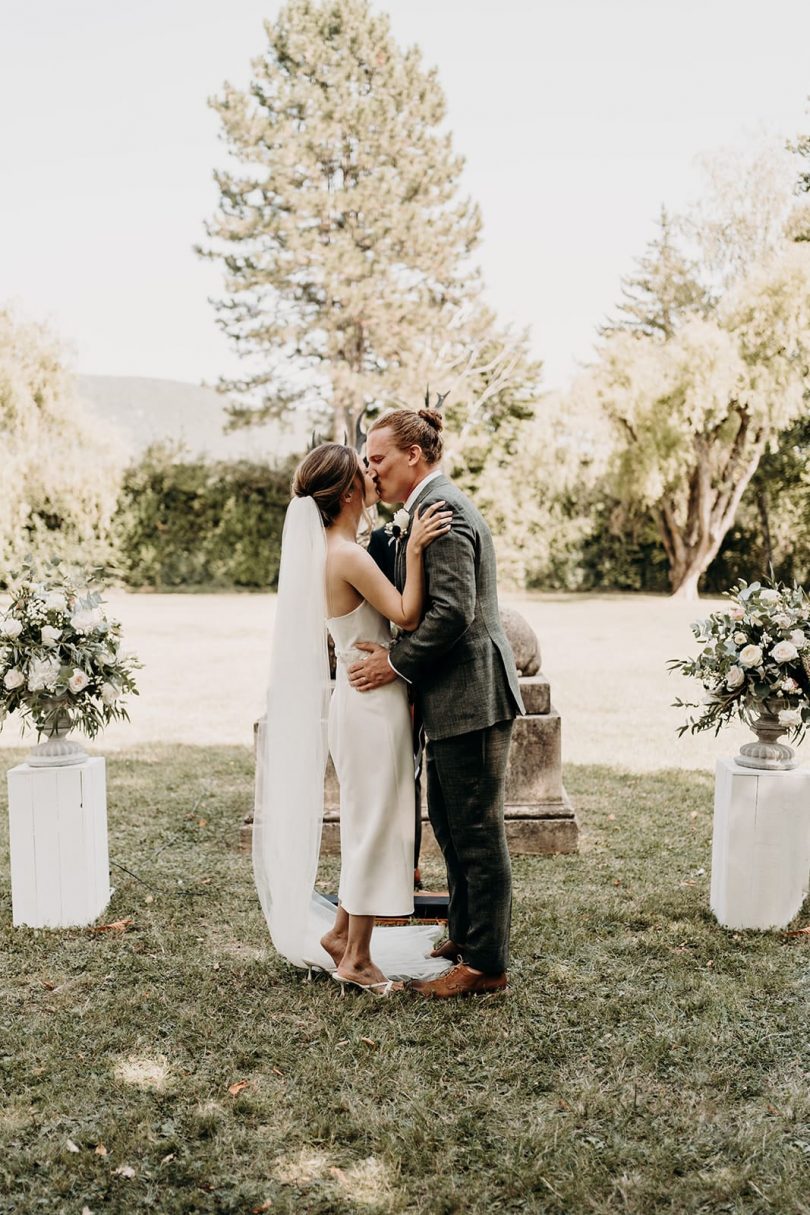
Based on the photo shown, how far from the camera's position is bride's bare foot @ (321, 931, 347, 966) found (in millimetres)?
4039

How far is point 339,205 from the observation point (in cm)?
2742

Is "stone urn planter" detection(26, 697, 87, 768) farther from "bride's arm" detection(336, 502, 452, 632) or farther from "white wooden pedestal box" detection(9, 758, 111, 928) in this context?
"bride's arm" detection(336, 502, 452, 632)

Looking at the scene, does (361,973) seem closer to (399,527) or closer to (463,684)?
(463,684)

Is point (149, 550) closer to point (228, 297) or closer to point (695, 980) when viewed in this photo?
point (228, 297)

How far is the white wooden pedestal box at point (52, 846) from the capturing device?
4.52m

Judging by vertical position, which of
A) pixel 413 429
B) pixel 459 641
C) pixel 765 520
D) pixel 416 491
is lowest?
pixel 459 641

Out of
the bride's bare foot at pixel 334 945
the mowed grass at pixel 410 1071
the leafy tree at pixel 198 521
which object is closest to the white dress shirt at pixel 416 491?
the bride's bare foot at pixel 334 945

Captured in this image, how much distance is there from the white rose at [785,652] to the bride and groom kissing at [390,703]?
1.30 metres

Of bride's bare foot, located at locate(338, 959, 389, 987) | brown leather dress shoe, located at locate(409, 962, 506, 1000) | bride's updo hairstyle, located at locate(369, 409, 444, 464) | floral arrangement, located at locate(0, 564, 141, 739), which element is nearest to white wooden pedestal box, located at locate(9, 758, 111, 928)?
floral arrangement, located at locate(0, 564, 141, 739)

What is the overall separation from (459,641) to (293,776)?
884mm

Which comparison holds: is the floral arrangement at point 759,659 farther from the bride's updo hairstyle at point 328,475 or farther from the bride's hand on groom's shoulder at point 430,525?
the bride's updo hairstyle at point 328,475

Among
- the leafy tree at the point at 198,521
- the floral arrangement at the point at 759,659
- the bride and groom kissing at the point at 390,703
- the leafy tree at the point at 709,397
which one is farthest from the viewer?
the leafy tree at the point at 198,521

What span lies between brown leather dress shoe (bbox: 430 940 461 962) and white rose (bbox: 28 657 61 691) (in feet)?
6.64

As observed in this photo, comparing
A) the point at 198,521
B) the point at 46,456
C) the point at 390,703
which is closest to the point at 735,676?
the point at 390,703
